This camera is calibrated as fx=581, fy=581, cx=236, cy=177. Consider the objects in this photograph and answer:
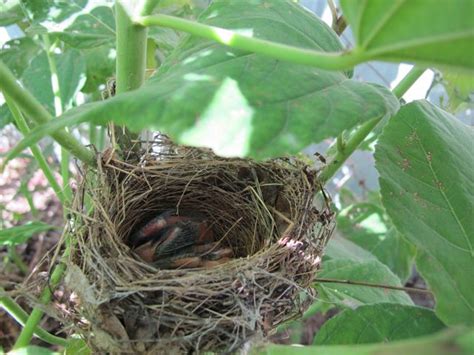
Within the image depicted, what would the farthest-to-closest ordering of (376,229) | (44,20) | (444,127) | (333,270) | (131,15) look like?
1. (376,229)
2. (333,270)
3. (44,20)
4. (444,127)
5. (131,15)

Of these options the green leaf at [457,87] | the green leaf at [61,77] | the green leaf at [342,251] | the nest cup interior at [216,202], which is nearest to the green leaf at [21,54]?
the green leaf at [61,77]

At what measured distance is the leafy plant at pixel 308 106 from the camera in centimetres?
40

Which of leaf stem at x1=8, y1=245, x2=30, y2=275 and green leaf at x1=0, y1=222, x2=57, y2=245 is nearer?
green leaf at x1=0, y1=222, x2=57, y2=245

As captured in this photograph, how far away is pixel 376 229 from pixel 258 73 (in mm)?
1169

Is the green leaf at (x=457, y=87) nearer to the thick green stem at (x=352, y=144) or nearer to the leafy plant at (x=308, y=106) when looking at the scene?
the leafy plant at (x=308, y=106)

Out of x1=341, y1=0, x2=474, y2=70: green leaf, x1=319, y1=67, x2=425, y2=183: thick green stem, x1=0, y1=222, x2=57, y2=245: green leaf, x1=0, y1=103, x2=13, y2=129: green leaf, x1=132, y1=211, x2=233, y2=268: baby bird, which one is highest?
x1=341, y1=0, x2=474, y2=70: green leaf

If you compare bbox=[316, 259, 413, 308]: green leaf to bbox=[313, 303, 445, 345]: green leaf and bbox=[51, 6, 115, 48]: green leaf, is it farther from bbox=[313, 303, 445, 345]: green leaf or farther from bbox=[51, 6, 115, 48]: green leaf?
bbox=[51, 6, 115, 48]: green leaf

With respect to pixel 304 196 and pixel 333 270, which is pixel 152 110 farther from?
pixel 333 270

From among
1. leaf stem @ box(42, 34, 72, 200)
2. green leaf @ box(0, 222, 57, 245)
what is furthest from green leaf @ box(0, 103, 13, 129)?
green leaf @ box(0, 222, 57, 245)

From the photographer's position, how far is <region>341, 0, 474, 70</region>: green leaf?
1.19 ft

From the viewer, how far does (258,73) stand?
1.80 feet

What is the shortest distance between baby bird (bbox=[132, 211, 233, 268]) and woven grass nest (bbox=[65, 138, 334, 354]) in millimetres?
33

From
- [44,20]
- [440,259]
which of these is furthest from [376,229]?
[44,20]

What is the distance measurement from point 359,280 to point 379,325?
25 centimetres
